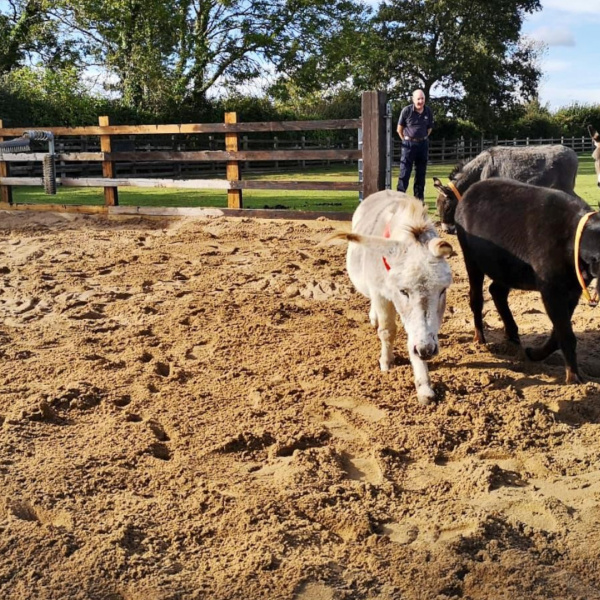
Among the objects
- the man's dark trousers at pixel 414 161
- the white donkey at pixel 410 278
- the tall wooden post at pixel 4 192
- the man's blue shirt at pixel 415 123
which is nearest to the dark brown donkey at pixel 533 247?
the white donkey at pixel 410 278

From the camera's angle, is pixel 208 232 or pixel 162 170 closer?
pixel 208 232

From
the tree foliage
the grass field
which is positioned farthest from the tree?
the grass field

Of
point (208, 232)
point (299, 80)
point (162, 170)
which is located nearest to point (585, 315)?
point (208, 232)

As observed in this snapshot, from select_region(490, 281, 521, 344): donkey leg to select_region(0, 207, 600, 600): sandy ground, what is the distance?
0.75ft

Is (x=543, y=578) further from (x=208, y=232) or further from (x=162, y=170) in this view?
(x=162, y=170)

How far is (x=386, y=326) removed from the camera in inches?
197

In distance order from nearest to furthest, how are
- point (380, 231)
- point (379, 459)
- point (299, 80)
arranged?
point (379, 459)
point (380, 231)
point (299, 80)

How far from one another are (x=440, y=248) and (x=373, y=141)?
697cm

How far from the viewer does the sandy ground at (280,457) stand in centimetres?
279

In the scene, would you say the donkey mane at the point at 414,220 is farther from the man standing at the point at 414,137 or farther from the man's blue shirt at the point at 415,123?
the man's blue shirt at the point at 415,123

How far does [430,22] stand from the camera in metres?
47.3

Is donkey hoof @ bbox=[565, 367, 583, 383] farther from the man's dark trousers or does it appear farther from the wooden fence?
the wooden fence

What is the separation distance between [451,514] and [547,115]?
57.3 metres

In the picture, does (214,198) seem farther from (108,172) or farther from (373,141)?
(373,141)
